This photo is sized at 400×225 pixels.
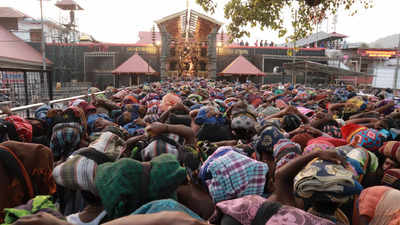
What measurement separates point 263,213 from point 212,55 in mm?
26210

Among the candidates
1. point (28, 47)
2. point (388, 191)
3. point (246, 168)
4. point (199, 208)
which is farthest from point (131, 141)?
point (28, 47)

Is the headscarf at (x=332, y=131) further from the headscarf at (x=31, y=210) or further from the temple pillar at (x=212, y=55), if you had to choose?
the temple pillar at (x=212, y=55)

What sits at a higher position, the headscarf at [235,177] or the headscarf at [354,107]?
the headscarf at [354,107]

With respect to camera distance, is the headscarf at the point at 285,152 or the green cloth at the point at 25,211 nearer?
the green cloth at the point at 25,211

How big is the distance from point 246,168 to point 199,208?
51 centimetres

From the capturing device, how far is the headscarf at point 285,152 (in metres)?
1.96

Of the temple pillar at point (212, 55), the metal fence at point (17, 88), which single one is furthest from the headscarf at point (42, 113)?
the temple pillar at point (212, 55)

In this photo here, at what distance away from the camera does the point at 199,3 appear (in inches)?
242

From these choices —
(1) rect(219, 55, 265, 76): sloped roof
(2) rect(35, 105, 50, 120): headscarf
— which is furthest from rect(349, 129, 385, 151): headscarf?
(1) rect(219, 55, 265, 76): sloped roof

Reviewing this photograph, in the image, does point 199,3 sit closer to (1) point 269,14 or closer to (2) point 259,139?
(1) point 269,14

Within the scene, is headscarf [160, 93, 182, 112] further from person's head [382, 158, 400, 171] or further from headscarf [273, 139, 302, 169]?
person's head [382, 158, 400, 171]

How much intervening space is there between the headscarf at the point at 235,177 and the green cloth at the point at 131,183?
307mm

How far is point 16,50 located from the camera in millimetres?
24172

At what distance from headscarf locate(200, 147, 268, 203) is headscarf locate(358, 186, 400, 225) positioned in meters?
0.63
